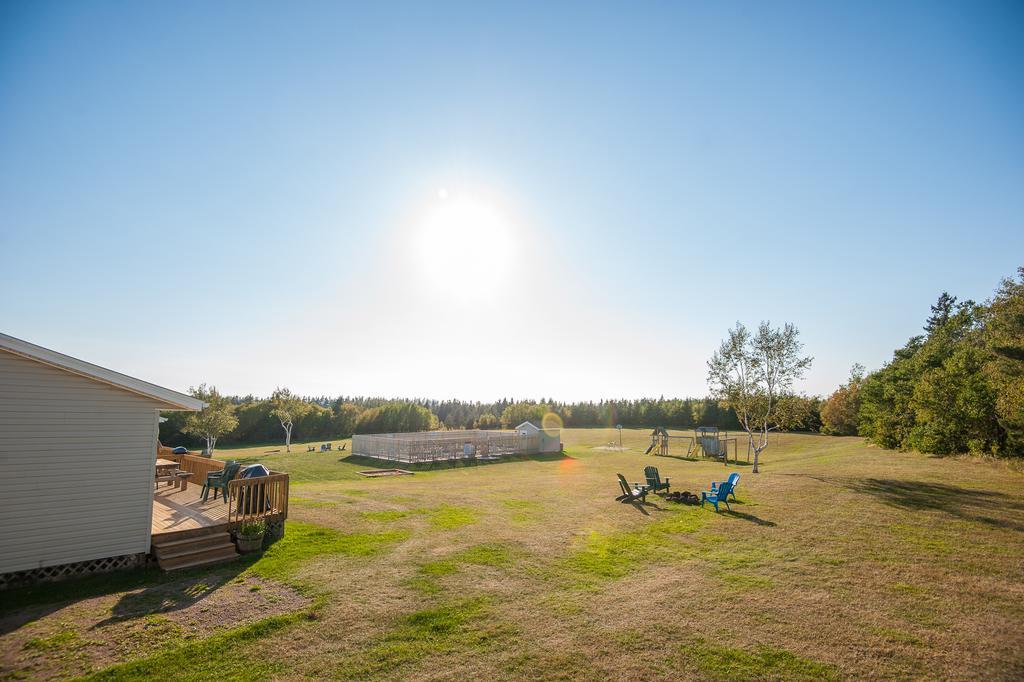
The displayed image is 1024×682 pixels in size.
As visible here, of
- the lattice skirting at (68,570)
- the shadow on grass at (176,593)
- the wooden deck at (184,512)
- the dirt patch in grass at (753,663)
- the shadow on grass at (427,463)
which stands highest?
the wooden deck at (184,512)

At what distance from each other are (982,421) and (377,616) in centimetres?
2781

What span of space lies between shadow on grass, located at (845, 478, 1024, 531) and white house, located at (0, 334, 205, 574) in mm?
19666

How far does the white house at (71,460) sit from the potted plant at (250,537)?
174 centimetres

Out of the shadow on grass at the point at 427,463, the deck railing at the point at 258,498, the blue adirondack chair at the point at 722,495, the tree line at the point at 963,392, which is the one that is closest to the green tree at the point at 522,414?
the shadow on grass at the point at 427,463

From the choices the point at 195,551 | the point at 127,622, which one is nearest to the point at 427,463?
the point at 195,551

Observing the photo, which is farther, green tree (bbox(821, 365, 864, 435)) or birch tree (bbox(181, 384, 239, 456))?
green tree (bbox(821, 365, 864, 435))

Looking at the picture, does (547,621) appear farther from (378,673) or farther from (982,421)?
(982,421)

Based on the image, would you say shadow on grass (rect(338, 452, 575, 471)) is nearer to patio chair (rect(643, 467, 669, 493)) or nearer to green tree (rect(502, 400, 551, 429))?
patio chair (rect(643, 467, 669, 493))

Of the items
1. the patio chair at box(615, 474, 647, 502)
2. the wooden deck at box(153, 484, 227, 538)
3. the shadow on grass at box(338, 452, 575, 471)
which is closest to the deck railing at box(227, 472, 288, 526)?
the wooden deck at box(153, 484, 227, 538)

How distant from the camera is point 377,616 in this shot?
719 centimetres

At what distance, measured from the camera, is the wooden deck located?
10367 mm

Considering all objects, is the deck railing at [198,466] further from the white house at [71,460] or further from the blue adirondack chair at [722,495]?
the blue adirondack chair at [722,495]

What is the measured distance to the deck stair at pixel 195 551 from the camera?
941 centimetres

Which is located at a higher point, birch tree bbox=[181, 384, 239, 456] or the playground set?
birch tree bbox=[181, 384, 239, 456]
